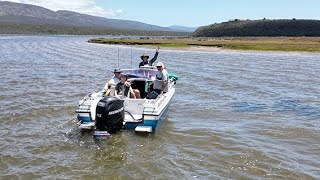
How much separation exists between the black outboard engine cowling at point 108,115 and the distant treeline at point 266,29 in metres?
122

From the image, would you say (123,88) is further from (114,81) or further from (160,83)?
(160,83)

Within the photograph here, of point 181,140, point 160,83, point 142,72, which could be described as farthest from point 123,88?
point 142,72

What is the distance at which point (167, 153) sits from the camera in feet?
33.5

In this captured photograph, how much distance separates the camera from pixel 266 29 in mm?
139875

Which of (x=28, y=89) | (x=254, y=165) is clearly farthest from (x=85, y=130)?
(x=28, y=89)

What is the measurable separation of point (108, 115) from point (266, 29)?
13700 centimetres

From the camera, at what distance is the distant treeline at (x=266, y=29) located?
13000 cm

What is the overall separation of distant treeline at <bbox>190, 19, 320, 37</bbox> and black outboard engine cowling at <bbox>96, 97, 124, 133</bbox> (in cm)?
12230

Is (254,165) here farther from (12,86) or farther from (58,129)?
(12,86)

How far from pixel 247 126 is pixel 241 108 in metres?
2.93

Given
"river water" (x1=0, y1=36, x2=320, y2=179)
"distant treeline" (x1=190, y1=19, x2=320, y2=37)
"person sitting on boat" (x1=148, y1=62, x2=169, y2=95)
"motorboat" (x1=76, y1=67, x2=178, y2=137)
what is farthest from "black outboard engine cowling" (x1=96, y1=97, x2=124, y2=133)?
"distant treeline" (x1=190, y1=19, x2=320, y2=37)

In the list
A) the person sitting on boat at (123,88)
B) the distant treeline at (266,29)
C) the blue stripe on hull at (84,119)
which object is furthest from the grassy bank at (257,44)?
the distant treeline at (266,29)

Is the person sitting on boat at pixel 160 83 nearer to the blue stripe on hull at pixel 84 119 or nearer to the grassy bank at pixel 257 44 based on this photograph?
the blue stripe on hull at pixel 84 119

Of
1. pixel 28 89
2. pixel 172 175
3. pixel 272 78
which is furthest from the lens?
pixel 272 78
